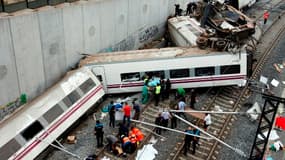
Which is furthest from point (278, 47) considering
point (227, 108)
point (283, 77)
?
point (227, 108)

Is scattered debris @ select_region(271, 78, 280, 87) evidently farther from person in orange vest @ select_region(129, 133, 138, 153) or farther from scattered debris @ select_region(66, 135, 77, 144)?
scattered debris @ select_region(66, 135, 77, 144)

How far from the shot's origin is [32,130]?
48.3 ft

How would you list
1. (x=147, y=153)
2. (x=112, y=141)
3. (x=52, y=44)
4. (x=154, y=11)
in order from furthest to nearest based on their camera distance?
(x=154, y=11) < (x=52, y=44) < (x=147, y=153) < (x=112, y=141)

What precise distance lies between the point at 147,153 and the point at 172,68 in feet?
19.0

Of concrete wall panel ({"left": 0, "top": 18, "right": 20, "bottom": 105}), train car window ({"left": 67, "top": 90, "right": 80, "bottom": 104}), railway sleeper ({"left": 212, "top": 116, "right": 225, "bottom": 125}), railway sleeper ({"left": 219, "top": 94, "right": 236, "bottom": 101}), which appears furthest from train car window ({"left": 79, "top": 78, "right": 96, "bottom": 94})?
railway sleeper ({"left": 219, "top": 94, "right": 236, "bottom": 101})

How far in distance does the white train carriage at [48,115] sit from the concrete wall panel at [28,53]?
92 centimetres

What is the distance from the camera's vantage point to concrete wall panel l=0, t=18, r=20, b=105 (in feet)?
48.2

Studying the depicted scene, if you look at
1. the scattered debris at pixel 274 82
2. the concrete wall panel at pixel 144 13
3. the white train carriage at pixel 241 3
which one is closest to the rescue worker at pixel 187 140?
the scattered debris at pixel 274 82

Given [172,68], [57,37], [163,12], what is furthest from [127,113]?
[163,12]

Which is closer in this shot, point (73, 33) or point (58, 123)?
point (58, 123)

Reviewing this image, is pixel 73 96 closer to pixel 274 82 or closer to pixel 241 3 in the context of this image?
pixel 274 82

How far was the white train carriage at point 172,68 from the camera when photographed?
63.2 feet

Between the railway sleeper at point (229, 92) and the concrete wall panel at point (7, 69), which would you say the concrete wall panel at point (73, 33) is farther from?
the railway sleeper at point (229, 92)

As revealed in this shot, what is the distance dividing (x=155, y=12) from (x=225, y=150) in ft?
47.1
